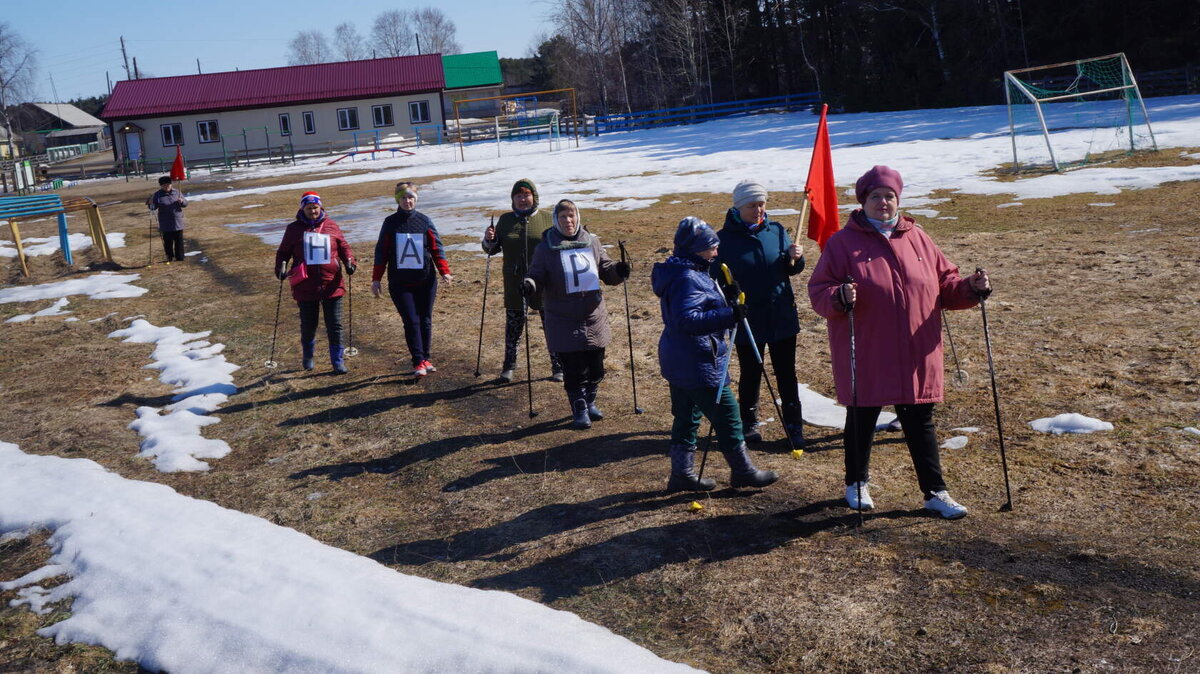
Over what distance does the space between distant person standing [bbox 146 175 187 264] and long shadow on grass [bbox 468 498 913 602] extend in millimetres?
15238

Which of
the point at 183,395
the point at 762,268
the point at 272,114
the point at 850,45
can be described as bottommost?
the point at 183,395

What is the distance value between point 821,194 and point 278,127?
59028mm

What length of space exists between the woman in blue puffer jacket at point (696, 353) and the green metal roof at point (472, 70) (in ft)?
222

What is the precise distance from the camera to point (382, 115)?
6200 cm

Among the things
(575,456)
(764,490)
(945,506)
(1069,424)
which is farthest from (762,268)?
(1069,424)

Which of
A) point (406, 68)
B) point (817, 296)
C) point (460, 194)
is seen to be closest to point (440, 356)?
point (817, 296)

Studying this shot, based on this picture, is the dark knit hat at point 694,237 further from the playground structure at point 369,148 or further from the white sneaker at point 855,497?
the playground structure at point 369,148

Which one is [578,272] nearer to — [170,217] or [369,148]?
[170,217]

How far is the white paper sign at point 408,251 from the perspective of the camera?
9.14m

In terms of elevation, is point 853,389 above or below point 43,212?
below

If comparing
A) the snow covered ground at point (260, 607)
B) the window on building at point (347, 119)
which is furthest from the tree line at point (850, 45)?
the snow covered ground at point (260, 607)

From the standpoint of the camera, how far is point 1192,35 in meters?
34.8

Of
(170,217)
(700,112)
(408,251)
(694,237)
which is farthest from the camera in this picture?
(700,112)

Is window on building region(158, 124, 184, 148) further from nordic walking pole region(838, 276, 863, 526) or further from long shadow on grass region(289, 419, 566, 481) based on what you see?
nordic walking pole region(838, 276, 863, 526)
